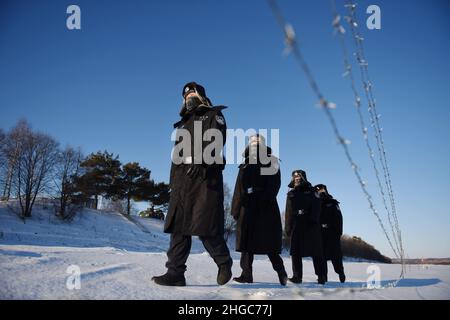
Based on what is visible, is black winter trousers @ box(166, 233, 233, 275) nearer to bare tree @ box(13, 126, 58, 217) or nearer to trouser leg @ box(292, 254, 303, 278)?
trouser leg @ box(292, 254, 303, 278)

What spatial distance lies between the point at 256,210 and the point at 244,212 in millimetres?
184

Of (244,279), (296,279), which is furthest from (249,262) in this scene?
(296,279)

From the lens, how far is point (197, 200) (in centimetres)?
367

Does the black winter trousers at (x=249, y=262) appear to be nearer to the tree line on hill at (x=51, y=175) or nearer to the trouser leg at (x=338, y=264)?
the trouser leg at (x=338, y=264)

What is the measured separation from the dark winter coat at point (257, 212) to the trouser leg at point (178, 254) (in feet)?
4.47

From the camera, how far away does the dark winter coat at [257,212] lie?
4773 mm

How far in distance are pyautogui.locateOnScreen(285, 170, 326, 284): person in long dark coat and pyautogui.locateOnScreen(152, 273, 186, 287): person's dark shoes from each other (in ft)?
9.71

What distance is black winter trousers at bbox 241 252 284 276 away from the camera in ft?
14.7

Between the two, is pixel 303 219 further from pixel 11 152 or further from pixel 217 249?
pixel 11 152

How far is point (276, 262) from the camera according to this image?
4504mm

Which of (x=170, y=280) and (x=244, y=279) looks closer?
(x=170, y=280)

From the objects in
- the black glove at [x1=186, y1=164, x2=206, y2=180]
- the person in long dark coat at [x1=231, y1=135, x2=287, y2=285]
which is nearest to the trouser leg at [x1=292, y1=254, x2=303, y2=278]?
the person in long dark coat at [x1=231, y1=135, x2=287, y2=285]
